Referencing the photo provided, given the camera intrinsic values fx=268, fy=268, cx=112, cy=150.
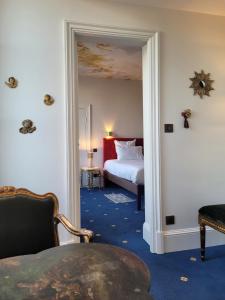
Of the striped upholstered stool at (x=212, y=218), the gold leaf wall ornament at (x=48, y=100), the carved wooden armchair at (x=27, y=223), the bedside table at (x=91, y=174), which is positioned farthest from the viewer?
the bedside table at (x=91, y=174)

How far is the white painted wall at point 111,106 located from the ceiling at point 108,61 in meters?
0.22

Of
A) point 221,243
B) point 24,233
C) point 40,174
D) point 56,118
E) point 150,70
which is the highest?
point 150,70

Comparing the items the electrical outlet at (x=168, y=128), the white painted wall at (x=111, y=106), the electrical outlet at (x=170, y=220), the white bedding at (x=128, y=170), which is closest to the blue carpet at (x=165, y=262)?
the electrical outlet at (x=170, y=220)

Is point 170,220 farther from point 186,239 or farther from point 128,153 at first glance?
point 128,153

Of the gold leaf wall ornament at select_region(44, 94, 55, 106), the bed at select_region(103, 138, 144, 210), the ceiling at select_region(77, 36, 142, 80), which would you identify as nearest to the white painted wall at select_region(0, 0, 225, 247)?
the gold leaf wall ornament at select_region(44, 94, 55, 106)

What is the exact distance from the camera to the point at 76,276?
1028 millimetres

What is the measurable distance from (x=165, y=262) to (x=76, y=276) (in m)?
1.95

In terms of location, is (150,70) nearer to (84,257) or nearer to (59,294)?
(84,257)

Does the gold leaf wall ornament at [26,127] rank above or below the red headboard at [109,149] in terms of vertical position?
above

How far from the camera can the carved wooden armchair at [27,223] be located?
1612 mm

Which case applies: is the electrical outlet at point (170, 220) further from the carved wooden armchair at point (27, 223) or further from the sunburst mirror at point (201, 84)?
the carved wooden armchair at point (27, 223)

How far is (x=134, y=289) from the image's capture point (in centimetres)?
94

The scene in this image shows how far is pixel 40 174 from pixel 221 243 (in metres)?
2.23

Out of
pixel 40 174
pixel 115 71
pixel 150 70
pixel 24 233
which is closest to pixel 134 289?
pixel 24 233
